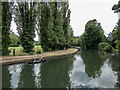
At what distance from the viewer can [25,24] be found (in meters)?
25.2

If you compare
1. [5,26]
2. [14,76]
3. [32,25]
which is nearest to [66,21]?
[32,25]

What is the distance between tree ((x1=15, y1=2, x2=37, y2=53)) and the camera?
969 inches

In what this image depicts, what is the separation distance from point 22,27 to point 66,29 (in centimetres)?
2082

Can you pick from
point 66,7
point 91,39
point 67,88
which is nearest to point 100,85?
point 67,88

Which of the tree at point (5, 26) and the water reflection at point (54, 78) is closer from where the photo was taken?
the water reflection at point (54, 78)

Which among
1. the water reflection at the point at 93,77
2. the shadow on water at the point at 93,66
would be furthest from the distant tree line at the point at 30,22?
the water reflection at the point at 93,77

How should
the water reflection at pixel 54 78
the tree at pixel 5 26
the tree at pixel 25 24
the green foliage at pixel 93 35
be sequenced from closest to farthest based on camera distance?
the water reflection at pixel 54 78 < the tree at pixel 5 26 < the tree at pixel 25 24 < the green foliage at pixel 93 35

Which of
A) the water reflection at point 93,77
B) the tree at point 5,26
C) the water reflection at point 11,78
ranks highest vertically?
the tree at point 5,26

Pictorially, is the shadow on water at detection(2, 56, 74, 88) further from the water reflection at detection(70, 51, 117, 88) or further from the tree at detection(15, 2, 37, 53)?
the tree at detection(15, 2, 37, 53)

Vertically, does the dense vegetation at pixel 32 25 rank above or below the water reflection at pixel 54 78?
above

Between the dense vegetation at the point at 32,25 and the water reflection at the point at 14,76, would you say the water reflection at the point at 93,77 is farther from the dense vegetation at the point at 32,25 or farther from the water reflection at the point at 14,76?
the dense vegetation at the point at 32,25

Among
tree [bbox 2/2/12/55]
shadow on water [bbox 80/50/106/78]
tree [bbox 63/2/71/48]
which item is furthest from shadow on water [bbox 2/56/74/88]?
tree [bbox 63/2/71/48]

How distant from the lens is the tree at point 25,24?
2461 cm

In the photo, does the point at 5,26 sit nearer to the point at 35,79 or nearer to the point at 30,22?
the point at 30,22
